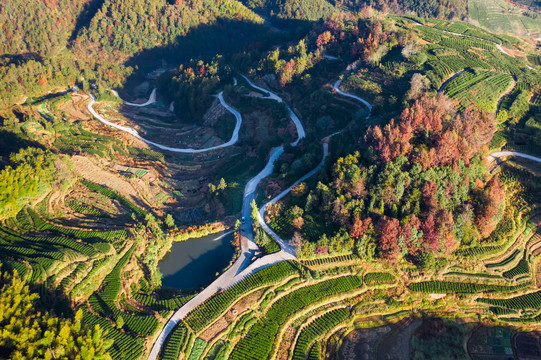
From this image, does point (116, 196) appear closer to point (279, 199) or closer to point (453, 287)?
point (279, 199)

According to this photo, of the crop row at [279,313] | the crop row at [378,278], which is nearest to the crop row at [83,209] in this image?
the crop row at [279,313]

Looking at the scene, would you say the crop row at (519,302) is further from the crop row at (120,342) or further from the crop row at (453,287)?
the crop row at (120,342)

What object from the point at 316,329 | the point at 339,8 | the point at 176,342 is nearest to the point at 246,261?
the point at 316,329

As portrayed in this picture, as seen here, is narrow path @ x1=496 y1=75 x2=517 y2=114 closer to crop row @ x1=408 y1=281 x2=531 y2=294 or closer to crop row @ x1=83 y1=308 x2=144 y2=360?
crop row @ x1=408 y1=281 x2=531 y2=294

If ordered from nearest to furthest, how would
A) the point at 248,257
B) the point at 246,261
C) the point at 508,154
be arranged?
the point at 246,261
the point at 248,257
the point at 508,154

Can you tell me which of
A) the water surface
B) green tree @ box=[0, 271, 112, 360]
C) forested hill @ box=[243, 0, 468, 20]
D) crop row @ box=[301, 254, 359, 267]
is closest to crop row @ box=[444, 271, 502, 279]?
crop row @ box=[301, 254, 359, 267]

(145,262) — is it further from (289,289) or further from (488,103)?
(488,103)
